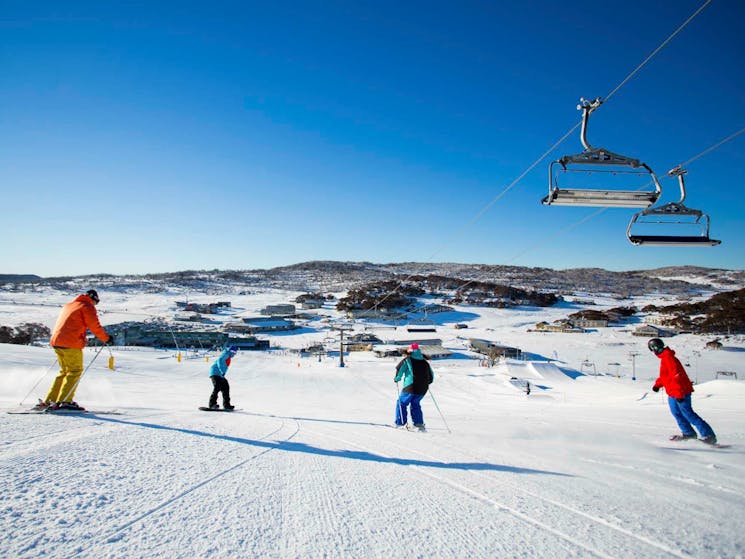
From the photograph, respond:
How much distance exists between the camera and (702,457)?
15.3 ft

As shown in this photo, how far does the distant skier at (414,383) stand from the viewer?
713cm

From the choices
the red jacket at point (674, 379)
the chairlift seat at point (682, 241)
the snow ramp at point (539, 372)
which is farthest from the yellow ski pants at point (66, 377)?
the snow ramp at point (539, 372)

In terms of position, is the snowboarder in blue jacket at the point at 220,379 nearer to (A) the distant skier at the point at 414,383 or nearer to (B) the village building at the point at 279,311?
(A) the distant skier at the point at 414,383

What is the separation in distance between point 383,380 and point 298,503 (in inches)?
954

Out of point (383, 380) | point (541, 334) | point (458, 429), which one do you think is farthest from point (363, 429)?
point (541, 334)

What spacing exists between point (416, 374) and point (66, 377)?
5.53 m

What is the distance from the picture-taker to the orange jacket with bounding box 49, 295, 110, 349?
5.90 metres

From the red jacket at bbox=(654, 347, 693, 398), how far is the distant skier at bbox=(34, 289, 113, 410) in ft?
28.0

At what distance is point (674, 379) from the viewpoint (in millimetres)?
6051

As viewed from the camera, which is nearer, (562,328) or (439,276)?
(562,328)

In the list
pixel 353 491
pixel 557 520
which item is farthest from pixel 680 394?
pixel 353 491

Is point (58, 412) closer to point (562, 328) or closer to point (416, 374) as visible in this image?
point (416, 374)

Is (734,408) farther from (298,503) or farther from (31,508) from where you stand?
(31,508)

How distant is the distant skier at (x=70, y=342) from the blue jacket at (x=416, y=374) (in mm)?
4852
